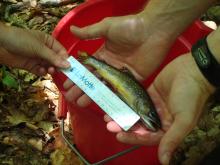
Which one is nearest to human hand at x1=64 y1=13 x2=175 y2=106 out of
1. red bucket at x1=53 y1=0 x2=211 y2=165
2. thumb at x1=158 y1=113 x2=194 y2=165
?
red bucket at x1=53 y1=0 x2=211 y2=165

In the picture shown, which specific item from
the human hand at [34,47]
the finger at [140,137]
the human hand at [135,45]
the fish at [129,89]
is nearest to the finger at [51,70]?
the human hand at [34,47]

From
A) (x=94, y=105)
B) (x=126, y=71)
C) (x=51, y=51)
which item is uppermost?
(x=51, y=51)

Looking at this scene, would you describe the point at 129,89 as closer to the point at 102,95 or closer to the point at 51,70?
the point at 102,95

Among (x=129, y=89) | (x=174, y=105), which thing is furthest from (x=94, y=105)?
(x=174, y=105)

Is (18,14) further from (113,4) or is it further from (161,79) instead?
(161,79)

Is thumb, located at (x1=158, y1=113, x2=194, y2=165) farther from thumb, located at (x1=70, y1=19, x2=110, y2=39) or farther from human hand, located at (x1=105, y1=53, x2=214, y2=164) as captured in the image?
thumb, located at (x1=70, y1=19, x2=110, y2=39)

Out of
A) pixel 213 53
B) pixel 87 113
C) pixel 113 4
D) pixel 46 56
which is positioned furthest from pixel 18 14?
pixel 213 53
